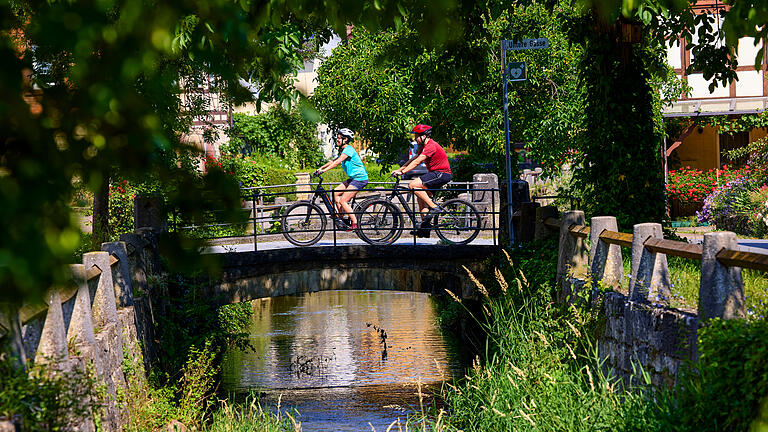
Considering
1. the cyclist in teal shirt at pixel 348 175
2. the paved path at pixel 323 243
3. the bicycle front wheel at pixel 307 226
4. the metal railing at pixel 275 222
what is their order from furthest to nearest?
the paved path at pixel 323 243
the bicycle front wheel at pixel 307 226
the cyclist in teal shirt at pixel 348 175
the metal railing at pixel 275 222

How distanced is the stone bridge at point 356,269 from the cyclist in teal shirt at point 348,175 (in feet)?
1.84

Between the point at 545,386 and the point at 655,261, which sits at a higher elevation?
the point at 655,261

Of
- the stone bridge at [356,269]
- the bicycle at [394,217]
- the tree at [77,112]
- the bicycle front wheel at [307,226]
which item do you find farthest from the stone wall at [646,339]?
the bicycle front wheel at [307,226]

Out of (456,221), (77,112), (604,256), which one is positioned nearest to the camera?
(77,112)

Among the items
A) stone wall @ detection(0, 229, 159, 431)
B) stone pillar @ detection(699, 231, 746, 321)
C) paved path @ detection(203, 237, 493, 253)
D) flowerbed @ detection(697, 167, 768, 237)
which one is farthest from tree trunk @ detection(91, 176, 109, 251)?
flowerbed @ detection(697, 167, 768, 237)

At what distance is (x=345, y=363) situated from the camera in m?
14.6

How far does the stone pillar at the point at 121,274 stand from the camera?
9016 mm

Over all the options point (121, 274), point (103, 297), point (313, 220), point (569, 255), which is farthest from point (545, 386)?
point (313, 220)

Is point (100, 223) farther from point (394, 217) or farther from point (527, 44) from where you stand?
point (527, 44)

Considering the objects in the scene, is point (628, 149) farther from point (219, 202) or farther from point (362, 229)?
point (219, 202)

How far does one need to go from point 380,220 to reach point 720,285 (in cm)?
828

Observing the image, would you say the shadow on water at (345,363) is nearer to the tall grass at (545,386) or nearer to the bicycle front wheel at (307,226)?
the tall grass at (545,386)

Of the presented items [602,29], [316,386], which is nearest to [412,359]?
[316,386]

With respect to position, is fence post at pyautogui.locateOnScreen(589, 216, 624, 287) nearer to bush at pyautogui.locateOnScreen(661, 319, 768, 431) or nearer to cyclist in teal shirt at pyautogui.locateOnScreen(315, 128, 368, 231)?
bush at pyautogui.locateOnScreen(661, 319, 768, 431)
